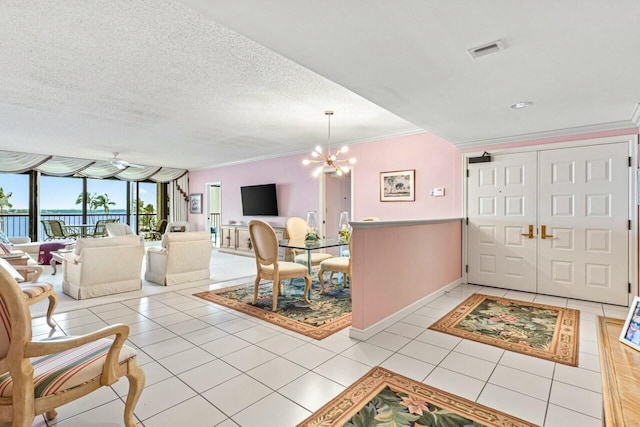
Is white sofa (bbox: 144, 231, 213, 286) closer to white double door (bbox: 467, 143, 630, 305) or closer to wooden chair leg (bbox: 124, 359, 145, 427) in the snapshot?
wooden chair leg (bbox: 124, 359, 145, 427)

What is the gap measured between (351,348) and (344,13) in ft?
8.01

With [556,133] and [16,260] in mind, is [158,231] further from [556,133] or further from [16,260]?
[556,133]

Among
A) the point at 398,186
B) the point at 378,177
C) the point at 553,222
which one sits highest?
the point at 378,177

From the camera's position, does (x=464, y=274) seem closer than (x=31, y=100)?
No

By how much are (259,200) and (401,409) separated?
6728mm

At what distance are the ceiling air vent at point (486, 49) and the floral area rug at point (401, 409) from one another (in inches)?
87.9

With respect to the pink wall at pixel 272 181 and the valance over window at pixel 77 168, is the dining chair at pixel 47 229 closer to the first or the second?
the valance over window at pixel 77 168

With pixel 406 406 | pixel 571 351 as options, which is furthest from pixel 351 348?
pixel 571 351

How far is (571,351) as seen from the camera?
268 cm

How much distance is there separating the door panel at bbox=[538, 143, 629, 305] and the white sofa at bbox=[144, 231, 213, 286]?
500 centimetres

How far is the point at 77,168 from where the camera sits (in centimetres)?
846

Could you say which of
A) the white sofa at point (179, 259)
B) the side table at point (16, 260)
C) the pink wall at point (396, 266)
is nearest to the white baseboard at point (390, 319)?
the pink wall at point (396, 266)

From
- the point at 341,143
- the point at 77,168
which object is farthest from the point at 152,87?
the point at 77,168

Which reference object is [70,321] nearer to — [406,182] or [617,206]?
[406,182]
